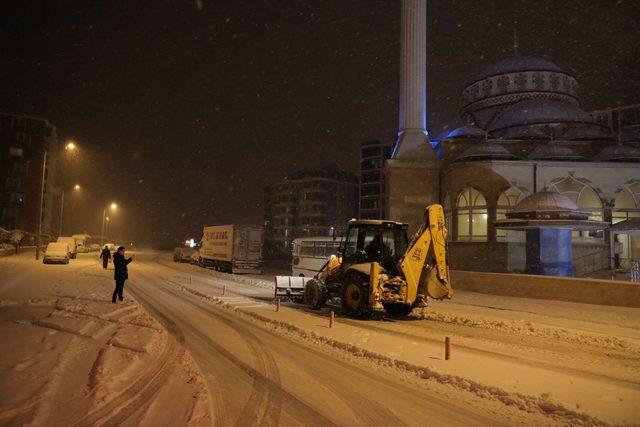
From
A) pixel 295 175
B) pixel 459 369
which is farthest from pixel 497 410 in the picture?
pixel 295 175

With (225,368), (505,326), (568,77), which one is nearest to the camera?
(225,368)

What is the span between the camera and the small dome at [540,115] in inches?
1807

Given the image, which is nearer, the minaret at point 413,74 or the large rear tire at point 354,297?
the large rear tire at point 354,297

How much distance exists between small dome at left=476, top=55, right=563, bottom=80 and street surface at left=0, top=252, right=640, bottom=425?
46539 millimetres

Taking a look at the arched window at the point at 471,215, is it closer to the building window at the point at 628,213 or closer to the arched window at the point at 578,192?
the arched window at the point at 578,192

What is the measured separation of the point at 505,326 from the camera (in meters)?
13.4

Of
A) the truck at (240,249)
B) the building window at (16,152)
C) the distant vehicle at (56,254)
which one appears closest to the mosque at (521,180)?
the truck at (240,249)

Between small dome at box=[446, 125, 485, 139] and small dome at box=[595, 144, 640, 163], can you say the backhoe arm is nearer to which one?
small dome at box=[595, 144, 640, 163]

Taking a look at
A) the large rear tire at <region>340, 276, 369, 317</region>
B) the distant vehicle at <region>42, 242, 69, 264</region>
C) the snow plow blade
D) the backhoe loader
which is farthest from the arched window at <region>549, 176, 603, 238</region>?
the distant vehicle at <region>42, 242, 69, 264</region>

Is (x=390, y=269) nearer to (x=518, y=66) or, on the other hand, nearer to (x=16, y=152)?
(x=518, y=66)

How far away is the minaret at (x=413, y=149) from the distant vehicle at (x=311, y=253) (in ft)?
59.0

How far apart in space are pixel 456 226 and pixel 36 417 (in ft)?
124

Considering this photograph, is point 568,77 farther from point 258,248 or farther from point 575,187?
point 258,248

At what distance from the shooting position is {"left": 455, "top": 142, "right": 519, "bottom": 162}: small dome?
39.3m
